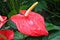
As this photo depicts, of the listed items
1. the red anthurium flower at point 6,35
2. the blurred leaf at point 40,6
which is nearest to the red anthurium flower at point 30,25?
the red anthurium flower at point 6,35

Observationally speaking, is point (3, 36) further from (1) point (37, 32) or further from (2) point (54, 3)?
(2) point (54, 3)

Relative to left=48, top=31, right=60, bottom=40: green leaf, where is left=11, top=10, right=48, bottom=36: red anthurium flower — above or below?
above

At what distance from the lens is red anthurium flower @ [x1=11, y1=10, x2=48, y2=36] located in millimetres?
603

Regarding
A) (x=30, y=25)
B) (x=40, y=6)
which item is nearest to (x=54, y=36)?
(x=30, y=25)

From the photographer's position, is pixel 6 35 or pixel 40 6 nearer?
pixel 6 35

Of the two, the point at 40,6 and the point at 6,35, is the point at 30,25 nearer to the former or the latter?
the point at 6,35

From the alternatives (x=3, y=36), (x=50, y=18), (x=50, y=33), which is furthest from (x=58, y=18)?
(x=3, y=36)

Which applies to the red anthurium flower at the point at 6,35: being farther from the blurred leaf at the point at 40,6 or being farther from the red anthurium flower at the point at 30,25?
the blurred leaf at the point at 40,6

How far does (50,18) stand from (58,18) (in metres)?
0.06

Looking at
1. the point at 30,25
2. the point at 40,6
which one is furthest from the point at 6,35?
the point at 40,6

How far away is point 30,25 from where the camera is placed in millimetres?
638

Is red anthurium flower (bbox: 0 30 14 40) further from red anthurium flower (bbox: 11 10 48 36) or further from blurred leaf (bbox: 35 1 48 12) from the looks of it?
blurred leaf (bbox: 35 1 48 12)

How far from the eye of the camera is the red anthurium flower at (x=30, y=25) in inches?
23.7

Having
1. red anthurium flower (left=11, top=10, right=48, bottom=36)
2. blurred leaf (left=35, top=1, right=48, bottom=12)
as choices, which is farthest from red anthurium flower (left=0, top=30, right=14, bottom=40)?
blurred leaf (left=35, top=1, right=48, bottom=12)
